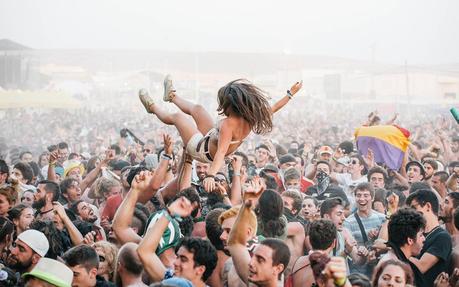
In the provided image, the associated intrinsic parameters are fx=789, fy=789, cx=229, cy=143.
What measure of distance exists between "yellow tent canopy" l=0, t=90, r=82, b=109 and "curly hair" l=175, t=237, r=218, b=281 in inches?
689

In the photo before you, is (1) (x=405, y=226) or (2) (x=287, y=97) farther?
(2) (x=287, y=97)

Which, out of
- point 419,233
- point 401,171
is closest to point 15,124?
point 401,171

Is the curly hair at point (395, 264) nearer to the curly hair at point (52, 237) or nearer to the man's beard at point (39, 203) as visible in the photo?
the curly hair at point (52, 237)

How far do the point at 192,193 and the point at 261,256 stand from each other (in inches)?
54.7

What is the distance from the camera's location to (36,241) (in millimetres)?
5203

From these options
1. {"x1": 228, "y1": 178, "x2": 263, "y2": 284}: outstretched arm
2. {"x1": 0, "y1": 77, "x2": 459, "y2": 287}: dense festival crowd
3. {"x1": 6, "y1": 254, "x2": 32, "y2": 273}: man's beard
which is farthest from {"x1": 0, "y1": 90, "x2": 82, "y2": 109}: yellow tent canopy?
{"x1": 228, "y1": 178, "x2": 263, "y2": 284}: outstretched arm

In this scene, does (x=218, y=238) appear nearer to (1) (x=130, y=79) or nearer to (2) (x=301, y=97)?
(1) (x=130, y=79)

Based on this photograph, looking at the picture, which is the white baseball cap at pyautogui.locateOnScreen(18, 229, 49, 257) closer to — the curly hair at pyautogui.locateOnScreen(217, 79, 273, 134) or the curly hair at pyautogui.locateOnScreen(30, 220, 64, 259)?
the curly hair at pyautogui.locateOnScreen(30, 220, 64, 259)

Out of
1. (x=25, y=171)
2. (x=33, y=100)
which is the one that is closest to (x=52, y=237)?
(x=25, y=171)

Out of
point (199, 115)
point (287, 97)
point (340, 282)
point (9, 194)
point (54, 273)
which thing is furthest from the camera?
point (287, 97)

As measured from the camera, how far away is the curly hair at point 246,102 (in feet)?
20.0

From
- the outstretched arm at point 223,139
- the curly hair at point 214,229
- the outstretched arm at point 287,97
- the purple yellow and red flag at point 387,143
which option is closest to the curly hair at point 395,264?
the curly hair at point 214,229

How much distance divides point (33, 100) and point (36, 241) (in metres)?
19.2

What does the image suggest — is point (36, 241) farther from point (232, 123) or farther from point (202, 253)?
point (232, 123)
